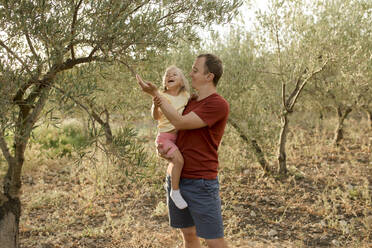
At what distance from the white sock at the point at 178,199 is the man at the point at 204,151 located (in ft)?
0.16

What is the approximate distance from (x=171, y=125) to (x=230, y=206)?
4.15 meters

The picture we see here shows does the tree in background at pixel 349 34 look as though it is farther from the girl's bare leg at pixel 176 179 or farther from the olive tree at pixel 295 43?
the girl's bare leg at pixel 176 179

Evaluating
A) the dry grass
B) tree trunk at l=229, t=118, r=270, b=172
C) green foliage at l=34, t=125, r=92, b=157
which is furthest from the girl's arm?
green foliage at l=34, t=125, r=92, b=157

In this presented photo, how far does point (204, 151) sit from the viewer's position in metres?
3.23

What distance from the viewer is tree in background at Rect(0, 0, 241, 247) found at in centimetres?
300

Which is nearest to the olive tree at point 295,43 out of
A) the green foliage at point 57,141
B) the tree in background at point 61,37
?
the tree in background at point 61,37

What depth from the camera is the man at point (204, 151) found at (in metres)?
3.12

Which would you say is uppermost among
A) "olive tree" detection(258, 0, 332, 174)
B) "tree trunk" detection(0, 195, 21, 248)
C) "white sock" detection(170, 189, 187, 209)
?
"olive tree" detection(258, 0, 332, 174)

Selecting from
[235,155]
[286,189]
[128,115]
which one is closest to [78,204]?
[128,115]

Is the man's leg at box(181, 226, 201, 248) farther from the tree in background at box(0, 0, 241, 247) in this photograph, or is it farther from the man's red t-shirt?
the tree in background at box(0, 0, 241, 247)

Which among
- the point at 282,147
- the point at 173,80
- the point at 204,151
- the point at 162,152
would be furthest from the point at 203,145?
the point at 282,147

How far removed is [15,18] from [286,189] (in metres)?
6.96

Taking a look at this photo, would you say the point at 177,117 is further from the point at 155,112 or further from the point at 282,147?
the point at 282,147

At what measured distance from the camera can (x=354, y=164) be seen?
33.1 ft
